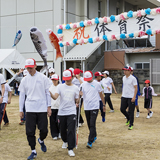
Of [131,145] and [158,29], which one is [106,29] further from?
[131,145]

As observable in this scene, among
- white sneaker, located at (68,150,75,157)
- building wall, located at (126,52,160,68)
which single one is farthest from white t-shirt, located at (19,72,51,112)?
building wall, located at (126,52,160,68)

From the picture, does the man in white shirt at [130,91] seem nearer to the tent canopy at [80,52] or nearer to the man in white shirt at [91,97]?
the man in white shirt at [91,97]

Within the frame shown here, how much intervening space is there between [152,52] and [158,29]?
43.6 ft

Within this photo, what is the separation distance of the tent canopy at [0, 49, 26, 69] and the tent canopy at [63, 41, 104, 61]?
15.2ft

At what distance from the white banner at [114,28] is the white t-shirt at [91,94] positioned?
4.80m

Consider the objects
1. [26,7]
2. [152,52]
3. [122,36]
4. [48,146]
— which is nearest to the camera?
[48,146]

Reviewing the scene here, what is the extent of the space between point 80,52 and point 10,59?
631 centimetres

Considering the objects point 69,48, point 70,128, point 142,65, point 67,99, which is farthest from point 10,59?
point 70,128

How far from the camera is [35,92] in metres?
5.69

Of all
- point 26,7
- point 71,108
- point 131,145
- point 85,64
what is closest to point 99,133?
point 131,145

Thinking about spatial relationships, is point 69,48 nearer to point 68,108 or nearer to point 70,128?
point 68,108

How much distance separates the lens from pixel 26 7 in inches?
1005

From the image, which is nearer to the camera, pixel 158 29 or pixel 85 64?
pixel 158 29

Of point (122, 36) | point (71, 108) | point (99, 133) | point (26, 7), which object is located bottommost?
point (99, 133)
